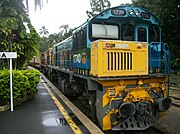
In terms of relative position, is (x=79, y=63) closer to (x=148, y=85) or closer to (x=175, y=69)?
(x=148, y=85)

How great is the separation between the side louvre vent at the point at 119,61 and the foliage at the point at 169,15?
16.2 meters

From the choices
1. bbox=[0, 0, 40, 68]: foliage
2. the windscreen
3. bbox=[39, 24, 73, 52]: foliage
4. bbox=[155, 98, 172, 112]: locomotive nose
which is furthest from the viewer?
bbox=[39, 24, 73, 52]: foliage

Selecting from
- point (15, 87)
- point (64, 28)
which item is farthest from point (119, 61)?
point (64, 28)

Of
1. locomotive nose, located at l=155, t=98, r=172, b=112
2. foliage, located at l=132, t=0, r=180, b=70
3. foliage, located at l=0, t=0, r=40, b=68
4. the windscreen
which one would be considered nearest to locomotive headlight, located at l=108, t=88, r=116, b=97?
locomotive nose, located at l=155, t=98, r=172, b=112

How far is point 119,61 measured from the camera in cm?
605

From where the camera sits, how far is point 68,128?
19.3 ft

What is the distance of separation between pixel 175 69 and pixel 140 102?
979 inches

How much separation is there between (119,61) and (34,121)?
9.85 ft

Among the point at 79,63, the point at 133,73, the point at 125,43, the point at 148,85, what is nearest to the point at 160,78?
the point at 148,85

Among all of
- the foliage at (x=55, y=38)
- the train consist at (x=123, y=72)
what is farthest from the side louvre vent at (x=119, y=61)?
the foliage at (x=55, y=38)

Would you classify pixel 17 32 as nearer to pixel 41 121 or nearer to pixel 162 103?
pixel 41 121

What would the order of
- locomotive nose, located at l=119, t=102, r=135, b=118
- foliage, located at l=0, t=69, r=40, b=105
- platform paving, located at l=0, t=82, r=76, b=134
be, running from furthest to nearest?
foliage, located at l=0, t=69, r=40, b=105, locomotive nose, located at l=119, t=102, r=135, b=118, platform paving, located at l=0, t=82, r=76, b=134

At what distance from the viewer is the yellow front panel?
582cm

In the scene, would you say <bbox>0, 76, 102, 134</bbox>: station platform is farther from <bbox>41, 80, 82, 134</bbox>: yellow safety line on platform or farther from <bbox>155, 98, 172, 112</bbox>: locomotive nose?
<bbox>155, 98, 172, 112</bbox>: locomotive nose
